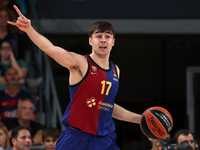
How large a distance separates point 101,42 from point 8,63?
4.08 m

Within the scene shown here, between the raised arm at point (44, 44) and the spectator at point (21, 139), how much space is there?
93.6 inches

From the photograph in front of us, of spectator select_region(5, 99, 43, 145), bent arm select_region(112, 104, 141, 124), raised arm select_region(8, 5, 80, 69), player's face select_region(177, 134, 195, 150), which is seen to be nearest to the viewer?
raised arm select_region(8, 5, 80, 69)

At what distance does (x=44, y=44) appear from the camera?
3453 millimetres

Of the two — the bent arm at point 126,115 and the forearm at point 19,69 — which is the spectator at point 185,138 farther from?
the forearm at point 19,69

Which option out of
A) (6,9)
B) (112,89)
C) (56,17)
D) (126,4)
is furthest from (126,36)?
(112,89)

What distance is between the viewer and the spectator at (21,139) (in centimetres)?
564

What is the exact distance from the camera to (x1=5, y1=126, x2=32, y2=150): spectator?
Answer: 18.5 ft

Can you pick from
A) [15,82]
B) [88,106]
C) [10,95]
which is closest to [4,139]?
[10,95]

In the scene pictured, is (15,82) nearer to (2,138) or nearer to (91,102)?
(2,138)

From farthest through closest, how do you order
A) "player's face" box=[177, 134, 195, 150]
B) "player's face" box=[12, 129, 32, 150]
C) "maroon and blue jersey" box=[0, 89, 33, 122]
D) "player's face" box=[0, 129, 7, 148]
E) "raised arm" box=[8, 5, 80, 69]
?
"maroon and blue jersey" box=[0, 89, 33, 122]
"player's face" box=[177, 134, 195, 150]
"player's face" box=[0, 129, 7, 148]
"player's face" box=[12, 129, 32, 150]
"raised arm" box=[8, 5, 80, 69]

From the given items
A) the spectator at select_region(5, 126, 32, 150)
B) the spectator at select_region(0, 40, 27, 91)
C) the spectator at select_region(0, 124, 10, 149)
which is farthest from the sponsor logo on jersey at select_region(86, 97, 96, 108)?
the spectator at select_region(0, 40, 27, 91)

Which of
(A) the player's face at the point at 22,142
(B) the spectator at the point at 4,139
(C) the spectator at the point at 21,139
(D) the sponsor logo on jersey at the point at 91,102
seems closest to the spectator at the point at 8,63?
(B) the spectator at the point at 4,139

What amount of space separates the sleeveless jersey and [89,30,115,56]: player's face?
0.15 m

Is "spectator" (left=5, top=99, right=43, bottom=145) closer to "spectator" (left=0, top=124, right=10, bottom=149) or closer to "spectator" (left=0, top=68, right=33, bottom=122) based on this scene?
"spectator" (left=0, top=68, right=33, bottom=122)
